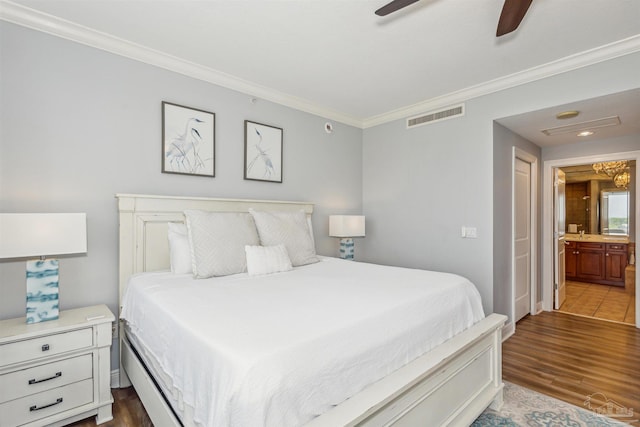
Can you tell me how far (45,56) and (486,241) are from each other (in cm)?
400

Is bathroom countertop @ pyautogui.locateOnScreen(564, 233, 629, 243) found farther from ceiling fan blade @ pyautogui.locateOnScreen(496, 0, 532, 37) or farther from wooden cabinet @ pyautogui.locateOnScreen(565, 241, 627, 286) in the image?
ceiling fan blade @ pyautogui.locateOnScreen(496, 0, 532, 37)

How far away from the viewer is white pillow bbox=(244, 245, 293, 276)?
7.85 ft

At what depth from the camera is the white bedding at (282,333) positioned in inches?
40.9

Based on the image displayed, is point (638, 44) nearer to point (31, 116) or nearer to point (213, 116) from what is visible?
point (213, 116)

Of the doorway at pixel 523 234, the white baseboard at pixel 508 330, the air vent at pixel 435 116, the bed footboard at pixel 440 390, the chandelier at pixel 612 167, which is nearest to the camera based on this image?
the bed footboard at pixel 440 390

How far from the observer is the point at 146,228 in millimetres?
2480

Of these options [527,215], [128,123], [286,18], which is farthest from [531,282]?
[128,123]

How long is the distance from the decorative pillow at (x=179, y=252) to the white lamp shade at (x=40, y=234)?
1.89 ft

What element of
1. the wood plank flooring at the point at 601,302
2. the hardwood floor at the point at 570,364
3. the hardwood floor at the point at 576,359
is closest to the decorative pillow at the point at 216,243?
the hardwood floor at the point at 570,364

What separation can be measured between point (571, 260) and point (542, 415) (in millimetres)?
5367

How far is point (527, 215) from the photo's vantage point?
13.4ft

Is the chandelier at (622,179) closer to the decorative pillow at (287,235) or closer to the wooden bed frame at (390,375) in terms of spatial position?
the wooden bed frame at (390,375)

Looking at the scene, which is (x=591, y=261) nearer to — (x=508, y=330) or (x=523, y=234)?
(x=523, y=234)

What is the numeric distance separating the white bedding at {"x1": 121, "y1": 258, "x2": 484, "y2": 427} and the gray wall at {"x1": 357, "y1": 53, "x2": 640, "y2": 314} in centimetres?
137
